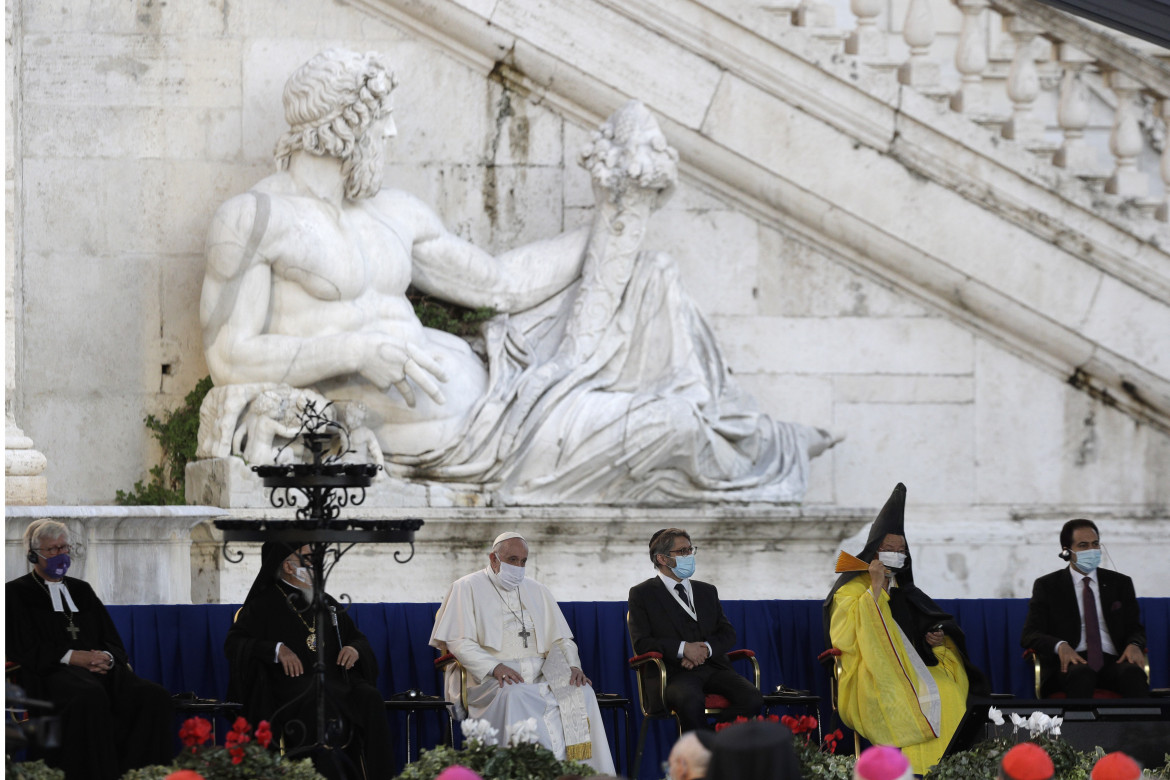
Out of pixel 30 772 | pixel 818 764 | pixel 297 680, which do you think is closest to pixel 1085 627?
pixel 818 764

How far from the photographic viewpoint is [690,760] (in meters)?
4.25

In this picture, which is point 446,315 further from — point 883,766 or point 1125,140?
point 883,766

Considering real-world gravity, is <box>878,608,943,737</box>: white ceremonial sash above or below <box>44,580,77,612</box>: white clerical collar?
below

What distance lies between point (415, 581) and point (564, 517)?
0.70m

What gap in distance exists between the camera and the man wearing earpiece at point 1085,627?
25.2ft

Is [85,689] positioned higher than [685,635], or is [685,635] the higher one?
[685,635]

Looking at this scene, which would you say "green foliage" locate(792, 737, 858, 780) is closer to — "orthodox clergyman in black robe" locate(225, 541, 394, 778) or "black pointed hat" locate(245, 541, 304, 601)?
"orthodox clergyman in black robe" locate(225, 541, 394, 778)

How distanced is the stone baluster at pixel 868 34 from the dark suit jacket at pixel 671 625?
3.25 m

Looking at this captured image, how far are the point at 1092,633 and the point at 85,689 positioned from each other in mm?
3864

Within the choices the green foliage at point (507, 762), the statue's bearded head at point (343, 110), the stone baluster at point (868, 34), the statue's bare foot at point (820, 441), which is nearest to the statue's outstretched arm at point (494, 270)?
the statue's bearded head at point (343, 110)

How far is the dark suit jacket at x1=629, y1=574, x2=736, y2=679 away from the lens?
7.37m

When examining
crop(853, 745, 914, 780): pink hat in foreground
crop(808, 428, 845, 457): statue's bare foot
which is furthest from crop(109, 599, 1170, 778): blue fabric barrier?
crop(853, 745, 914, 780): pink hat in foreground

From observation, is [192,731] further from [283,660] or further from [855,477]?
[855,477]

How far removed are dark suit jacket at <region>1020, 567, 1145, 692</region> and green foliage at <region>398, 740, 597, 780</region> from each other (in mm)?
2545
